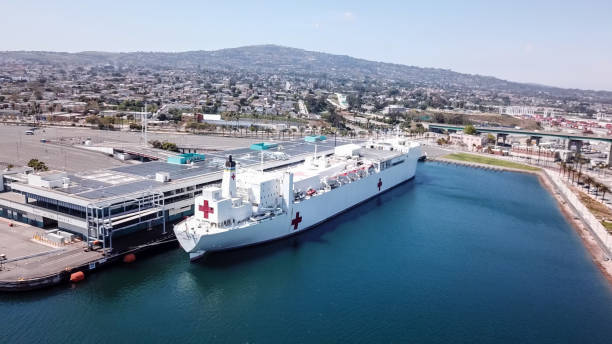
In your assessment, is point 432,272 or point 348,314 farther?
point 432,272

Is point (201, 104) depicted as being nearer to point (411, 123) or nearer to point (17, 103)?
point (17, 103)

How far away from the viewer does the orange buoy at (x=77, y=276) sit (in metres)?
11.8

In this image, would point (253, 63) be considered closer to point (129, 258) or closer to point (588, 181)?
point (588, 181)

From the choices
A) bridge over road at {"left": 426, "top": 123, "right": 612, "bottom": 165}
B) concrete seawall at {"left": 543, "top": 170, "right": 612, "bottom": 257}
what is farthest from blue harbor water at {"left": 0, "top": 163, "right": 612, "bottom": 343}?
bridge over road at {"left": 426, "top": 123, "right": 612, "bottom": 165}

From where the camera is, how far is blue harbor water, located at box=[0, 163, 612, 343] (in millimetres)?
10445

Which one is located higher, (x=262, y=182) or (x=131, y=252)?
(x=262, y=182)

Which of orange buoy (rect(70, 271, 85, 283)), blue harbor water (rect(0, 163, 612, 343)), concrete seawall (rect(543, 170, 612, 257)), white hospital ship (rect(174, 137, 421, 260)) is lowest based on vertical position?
blue harbor water (rect(0, 163, 612, 343))

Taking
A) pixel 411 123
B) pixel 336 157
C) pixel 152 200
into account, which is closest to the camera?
pixel 152 200

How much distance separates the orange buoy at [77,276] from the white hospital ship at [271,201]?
2.75 m

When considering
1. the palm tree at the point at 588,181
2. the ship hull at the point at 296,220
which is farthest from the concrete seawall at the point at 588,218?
the ship hull at the point at 296,220

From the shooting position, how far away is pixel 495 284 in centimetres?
1352

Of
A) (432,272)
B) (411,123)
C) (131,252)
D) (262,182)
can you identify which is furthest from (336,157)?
(411,123)

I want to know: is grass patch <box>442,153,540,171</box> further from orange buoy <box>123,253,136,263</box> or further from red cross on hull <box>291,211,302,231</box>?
orange buoy <box>123,253,136,263</box>

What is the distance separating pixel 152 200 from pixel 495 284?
1138 centimetres
